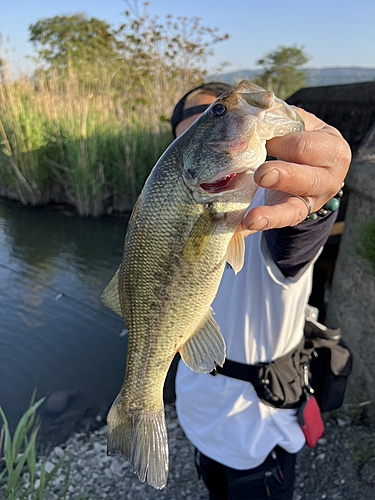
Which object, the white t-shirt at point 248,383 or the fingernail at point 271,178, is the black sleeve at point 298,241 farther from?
the fingernail at point 271,178

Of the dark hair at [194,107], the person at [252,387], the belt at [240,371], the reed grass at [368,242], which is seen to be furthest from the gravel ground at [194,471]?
the dark hair at [194,107]

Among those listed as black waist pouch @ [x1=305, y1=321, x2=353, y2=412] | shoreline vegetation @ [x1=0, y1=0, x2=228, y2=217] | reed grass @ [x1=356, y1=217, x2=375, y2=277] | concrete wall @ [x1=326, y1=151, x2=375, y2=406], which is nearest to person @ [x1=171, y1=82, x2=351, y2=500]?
black waist pouch @ [x1=305, y1=321, x2=353, y2=412]

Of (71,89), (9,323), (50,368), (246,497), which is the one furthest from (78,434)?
(71,89)

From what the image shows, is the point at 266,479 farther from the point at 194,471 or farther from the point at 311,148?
the point at 311,148

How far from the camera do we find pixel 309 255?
1615 millimetres

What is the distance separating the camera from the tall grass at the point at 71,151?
7340mm

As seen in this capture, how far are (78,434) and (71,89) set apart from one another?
24.0ft

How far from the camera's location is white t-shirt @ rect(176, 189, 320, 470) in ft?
6.11

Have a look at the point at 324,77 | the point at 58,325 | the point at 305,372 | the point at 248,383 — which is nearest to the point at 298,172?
the point at 248,383

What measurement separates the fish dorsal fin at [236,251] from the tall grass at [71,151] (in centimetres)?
648

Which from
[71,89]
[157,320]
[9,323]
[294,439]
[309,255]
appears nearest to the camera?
[157,320]

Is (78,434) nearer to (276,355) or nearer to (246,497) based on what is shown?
(246,497)

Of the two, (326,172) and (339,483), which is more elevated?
Result: (326,172)

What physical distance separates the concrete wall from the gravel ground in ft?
1.13
